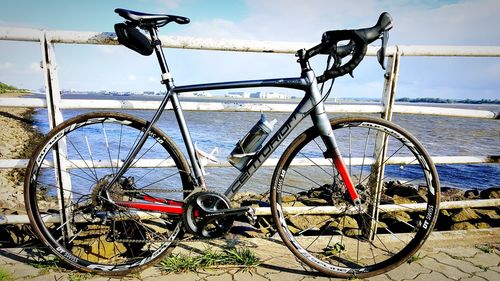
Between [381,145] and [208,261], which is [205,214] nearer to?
[208,261]

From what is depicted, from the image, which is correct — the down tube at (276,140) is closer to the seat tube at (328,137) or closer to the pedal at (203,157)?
the seat tube at (328,137)

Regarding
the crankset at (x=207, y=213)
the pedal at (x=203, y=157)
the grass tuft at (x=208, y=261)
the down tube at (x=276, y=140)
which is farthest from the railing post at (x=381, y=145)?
the pedal at (x=203, y=157)

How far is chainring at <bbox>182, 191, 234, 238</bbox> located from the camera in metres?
2.38

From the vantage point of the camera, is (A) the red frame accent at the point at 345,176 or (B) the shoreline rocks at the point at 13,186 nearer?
(A) the red frame accent at the point at 345,176

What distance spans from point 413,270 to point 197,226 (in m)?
1.95

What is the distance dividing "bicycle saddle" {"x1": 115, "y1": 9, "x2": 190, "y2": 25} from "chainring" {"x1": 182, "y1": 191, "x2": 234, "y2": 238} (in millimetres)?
1371

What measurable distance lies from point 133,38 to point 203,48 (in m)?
0.61

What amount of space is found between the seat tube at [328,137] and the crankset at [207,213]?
0.81m

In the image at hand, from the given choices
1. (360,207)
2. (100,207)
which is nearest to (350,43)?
(360,207)

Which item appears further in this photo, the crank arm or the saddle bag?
the crank arm

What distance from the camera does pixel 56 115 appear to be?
8.37 feet

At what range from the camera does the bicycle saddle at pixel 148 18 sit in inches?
85.0

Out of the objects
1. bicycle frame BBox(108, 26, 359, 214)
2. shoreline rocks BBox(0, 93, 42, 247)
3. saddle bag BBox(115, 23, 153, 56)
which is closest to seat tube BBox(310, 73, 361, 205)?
bicycle frame BBox(108, 26, 359, 214)

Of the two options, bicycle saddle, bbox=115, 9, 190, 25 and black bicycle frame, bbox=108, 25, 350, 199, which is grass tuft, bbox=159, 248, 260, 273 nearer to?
black bicycle frame, bbox=108, 25, 350, 199
